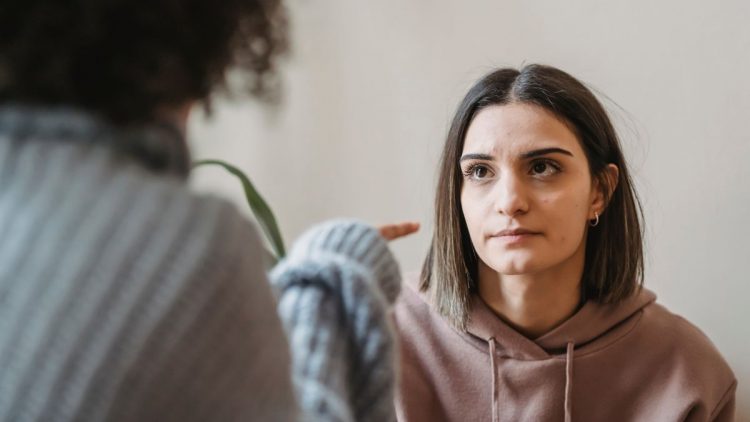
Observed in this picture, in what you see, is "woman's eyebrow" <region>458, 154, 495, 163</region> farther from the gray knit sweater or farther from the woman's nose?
the gray knit sweater

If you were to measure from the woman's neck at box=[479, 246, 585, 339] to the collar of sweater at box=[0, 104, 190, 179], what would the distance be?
2.28 ft

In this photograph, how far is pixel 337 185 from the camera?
1.48m

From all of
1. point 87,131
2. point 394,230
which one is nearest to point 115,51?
point 87,131

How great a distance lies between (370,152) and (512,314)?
528 millimetres

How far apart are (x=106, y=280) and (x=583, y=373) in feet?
2.66

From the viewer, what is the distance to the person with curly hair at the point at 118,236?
390mm

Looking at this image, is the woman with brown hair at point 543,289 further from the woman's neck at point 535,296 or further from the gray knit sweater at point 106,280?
the gray knit sweater at point 106,280

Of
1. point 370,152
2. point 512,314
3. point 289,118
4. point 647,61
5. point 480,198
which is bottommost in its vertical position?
point 512,314

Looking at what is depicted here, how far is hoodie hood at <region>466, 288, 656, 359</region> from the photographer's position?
1.04 m

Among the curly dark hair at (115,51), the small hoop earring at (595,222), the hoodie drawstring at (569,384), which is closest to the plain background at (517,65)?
the small hoop earring at (595,222)

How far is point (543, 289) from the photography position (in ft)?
3.36

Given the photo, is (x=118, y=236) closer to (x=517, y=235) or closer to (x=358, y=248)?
(x=358, y=248)

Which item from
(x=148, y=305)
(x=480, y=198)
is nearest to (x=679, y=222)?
(x=480, y=198)

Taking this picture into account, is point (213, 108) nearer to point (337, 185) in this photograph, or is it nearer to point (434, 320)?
point (434, 320)
